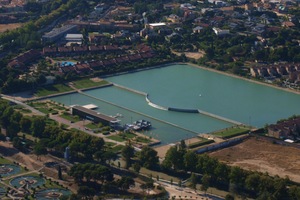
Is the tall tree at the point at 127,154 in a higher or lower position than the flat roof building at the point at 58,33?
lower

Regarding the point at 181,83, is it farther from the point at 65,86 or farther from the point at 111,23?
the point at 111,23

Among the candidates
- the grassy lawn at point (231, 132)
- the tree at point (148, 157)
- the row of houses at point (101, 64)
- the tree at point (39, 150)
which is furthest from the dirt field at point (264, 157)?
the row of houses at point (101, 64)

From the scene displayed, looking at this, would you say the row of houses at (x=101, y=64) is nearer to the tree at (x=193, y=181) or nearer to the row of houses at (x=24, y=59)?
the row of houses at (x=24, y=59)

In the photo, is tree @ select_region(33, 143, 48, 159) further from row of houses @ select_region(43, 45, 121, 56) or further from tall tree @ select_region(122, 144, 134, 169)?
row of houses @ select_region(43, 45, 121, 56)

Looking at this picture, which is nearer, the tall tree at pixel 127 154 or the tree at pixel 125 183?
the tree at pixel 125 183

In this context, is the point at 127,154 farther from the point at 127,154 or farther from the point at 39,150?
the point at 39,150

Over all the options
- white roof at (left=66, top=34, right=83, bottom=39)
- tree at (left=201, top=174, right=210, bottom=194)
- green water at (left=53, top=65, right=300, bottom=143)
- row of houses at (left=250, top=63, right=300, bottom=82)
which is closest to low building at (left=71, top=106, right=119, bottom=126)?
green water at (left=53, top=65, right=300, bottom=143)

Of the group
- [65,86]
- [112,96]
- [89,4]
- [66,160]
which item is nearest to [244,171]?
[66,160]
